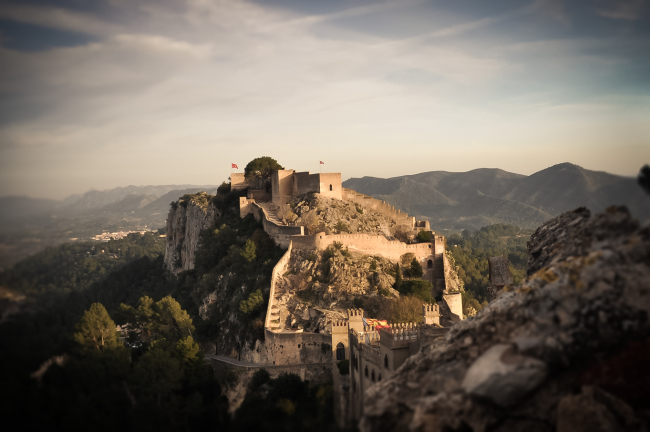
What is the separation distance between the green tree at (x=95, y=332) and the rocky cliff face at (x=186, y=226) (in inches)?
1679

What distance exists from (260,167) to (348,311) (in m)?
43.4

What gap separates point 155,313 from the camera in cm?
4872

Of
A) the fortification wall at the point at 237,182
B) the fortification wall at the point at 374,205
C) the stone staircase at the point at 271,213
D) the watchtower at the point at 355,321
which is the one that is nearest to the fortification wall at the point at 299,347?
the watchtower at the point at 355,321

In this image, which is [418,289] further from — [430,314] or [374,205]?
[374,205]

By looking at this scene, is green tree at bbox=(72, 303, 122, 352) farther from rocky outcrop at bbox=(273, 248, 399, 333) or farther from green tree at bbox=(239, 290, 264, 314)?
rocky outcrop at bbox=(273, 248, 399, 333)

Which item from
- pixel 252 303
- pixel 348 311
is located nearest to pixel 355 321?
pixel 348 311

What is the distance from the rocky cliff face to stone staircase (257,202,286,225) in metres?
9.26

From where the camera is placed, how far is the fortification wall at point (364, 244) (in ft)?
167

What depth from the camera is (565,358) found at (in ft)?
46.2

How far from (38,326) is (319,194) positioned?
43702 millimetres

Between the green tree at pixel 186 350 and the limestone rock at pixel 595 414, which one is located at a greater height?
the limestone rock at pixel 595 414

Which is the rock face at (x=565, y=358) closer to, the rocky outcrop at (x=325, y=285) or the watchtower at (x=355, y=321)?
the watchtower at (x=355, y=321)

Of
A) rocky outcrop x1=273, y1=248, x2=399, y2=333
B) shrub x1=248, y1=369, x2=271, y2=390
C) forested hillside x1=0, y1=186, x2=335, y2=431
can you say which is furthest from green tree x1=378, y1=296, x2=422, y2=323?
shrub x1=248, y1=369, x2=271, y2=390

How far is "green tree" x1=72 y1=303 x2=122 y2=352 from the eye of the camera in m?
25.0
